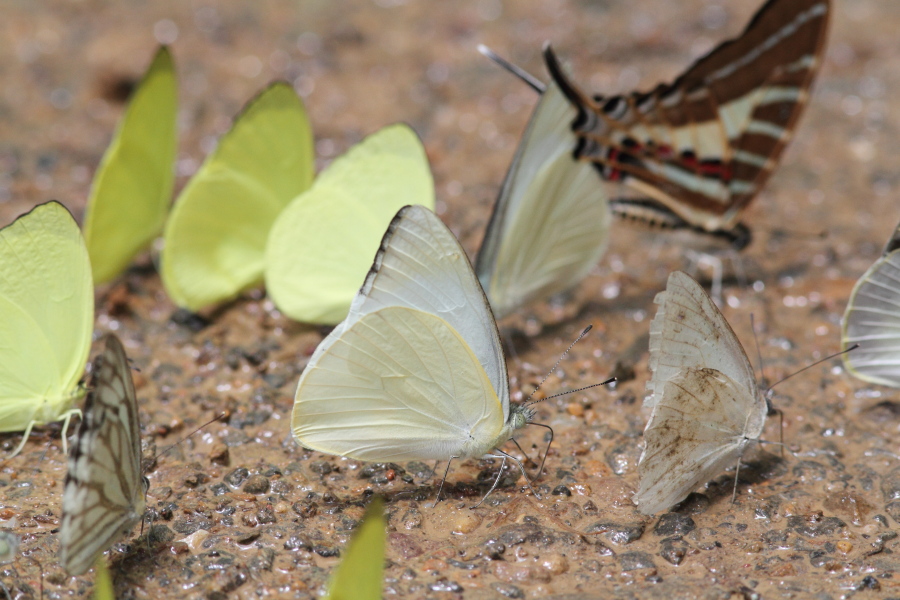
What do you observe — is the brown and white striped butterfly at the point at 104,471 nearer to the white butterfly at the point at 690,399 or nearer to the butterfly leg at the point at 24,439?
the butterfly leg at the point at 24,439

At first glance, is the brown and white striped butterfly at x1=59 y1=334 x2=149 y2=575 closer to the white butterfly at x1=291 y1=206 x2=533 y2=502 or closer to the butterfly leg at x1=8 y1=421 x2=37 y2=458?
the white butterfly at x1=291 y1=206 x2=533 y2=502

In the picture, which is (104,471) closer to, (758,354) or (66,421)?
(66,421)

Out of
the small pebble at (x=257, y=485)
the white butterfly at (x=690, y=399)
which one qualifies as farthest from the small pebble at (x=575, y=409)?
the small pebble at (x=257, y=485)

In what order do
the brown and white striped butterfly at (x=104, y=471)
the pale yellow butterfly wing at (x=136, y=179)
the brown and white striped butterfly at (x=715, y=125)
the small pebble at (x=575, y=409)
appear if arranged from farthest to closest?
the pale yellow butterfly wing at (x=136, y=179) < the brown and white striped butterfly at (x=715, y=125) < the small pebble at (x=575, y=409) < the brown and white striped butterfly at (x=104, y=471)

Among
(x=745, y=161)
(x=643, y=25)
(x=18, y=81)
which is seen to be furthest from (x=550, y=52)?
(x=18, y=81)

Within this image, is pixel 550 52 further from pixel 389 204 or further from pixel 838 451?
pixel 838 451

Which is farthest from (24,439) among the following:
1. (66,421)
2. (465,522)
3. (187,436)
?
(465,522)

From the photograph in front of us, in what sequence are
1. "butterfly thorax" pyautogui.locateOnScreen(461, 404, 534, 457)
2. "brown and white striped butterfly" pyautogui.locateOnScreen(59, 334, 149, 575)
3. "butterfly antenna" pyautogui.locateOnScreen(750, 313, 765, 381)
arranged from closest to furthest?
"brown and white striped butterfly" pyautogui.locateOnScreen(59, 334, 149, 575)
"butterfly thorax" pyautogui.locateOnScreen(461, 404, 534, 457)
"butterfly antenna" pyautogui.locateOnScreen(750, 313, 765, 381)

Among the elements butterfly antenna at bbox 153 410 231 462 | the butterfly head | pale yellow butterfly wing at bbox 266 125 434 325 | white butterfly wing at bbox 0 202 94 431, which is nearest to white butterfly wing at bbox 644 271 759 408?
the butterfly head
